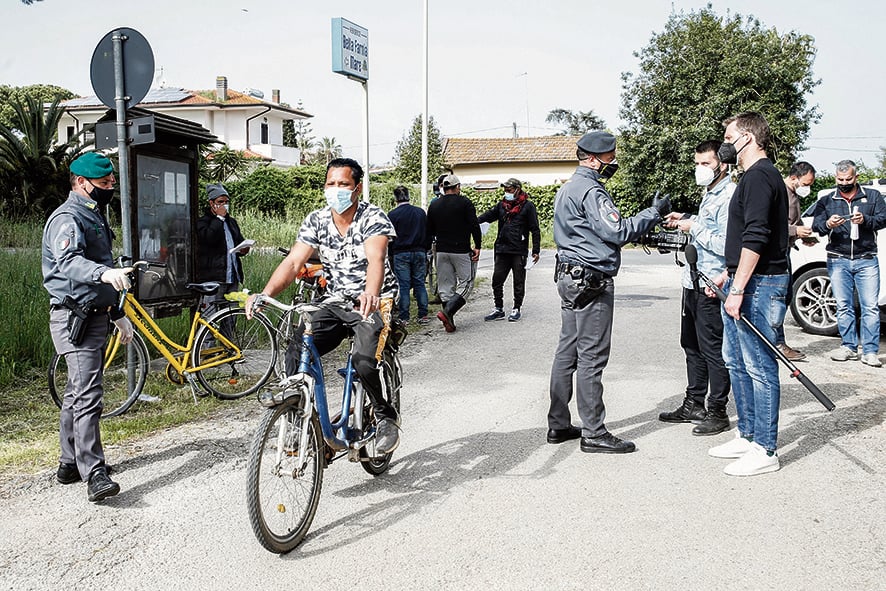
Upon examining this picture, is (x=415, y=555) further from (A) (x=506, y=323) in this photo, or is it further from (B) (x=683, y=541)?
(A) (x=506, y=323)

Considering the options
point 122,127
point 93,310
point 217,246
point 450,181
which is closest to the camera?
point 93,310

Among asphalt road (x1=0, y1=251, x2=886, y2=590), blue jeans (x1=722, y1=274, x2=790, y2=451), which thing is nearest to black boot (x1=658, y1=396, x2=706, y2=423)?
asphalt road (x1=0, y1=251, x2=886, y2=590)

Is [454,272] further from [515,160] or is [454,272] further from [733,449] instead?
[515,160]

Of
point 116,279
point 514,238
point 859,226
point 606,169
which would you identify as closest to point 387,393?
point 116,279

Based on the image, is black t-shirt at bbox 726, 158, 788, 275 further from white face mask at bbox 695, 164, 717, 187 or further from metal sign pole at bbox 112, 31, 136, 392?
metal sign pole at bbox 112, 31, 136, 392

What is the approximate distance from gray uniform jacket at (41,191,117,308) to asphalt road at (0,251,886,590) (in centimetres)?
116

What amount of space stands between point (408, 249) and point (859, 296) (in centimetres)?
555

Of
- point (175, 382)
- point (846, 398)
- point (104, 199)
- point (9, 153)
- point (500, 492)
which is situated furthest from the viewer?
point (9, 153)

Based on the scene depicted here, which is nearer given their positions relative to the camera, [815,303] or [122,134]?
[122,134]

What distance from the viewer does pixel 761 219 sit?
4.96 metres

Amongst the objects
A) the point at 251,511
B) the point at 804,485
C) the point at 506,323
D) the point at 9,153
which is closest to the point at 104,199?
the point at 251,511

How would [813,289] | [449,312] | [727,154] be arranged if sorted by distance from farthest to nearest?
[449,312], [813,289], [727,154]

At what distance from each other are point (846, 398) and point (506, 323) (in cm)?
525

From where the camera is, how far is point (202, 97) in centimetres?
5831
